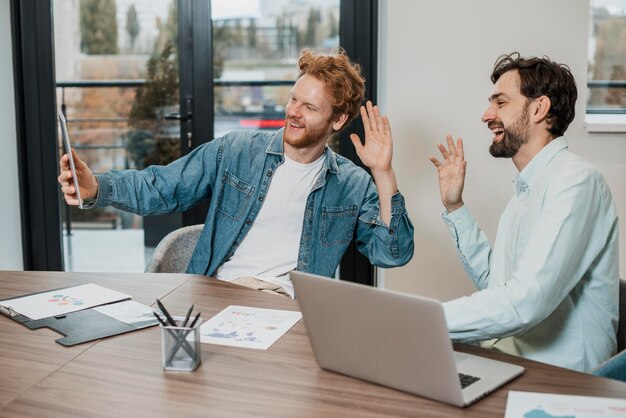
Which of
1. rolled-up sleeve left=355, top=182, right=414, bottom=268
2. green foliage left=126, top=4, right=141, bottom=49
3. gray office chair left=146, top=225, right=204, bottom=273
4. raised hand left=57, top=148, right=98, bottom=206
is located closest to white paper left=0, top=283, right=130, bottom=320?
raised hand left=57, top=148, right=98, bottom=206

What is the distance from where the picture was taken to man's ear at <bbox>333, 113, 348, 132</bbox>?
8.29 feet

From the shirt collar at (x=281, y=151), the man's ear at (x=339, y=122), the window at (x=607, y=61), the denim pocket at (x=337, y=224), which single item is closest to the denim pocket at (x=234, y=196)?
the shirt collar at (x=281, y=151)

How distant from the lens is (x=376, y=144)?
2.33 metres

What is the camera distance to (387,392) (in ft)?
4.36

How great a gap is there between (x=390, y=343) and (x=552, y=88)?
969 millimetres

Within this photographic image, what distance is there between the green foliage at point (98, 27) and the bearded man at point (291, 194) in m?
1.31

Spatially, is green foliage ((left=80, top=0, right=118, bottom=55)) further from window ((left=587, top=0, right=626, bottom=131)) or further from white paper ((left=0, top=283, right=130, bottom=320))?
window ((left=587, top=0, right=626, bottom=131))

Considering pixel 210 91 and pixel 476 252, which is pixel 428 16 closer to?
pixel 210 91

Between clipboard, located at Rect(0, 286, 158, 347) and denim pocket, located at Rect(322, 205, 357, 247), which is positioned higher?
denim pocket, located at Rect(322, 205, 357, 247)

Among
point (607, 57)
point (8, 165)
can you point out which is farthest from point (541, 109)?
point (8, 165)

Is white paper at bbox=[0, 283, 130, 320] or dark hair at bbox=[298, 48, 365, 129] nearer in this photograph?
white paper at bbox=[0, 283, 130, 320]

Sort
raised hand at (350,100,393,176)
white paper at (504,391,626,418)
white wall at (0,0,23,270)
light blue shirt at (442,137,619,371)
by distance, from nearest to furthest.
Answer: white paper at (504,391,626,418), light blue shirt at (442,137,619,371), raised hand at (350,100,393,176), white wall at (0,0,23,270)

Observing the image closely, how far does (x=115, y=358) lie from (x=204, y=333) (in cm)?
21

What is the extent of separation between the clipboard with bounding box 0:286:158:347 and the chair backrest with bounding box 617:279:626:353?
1.09 metres
